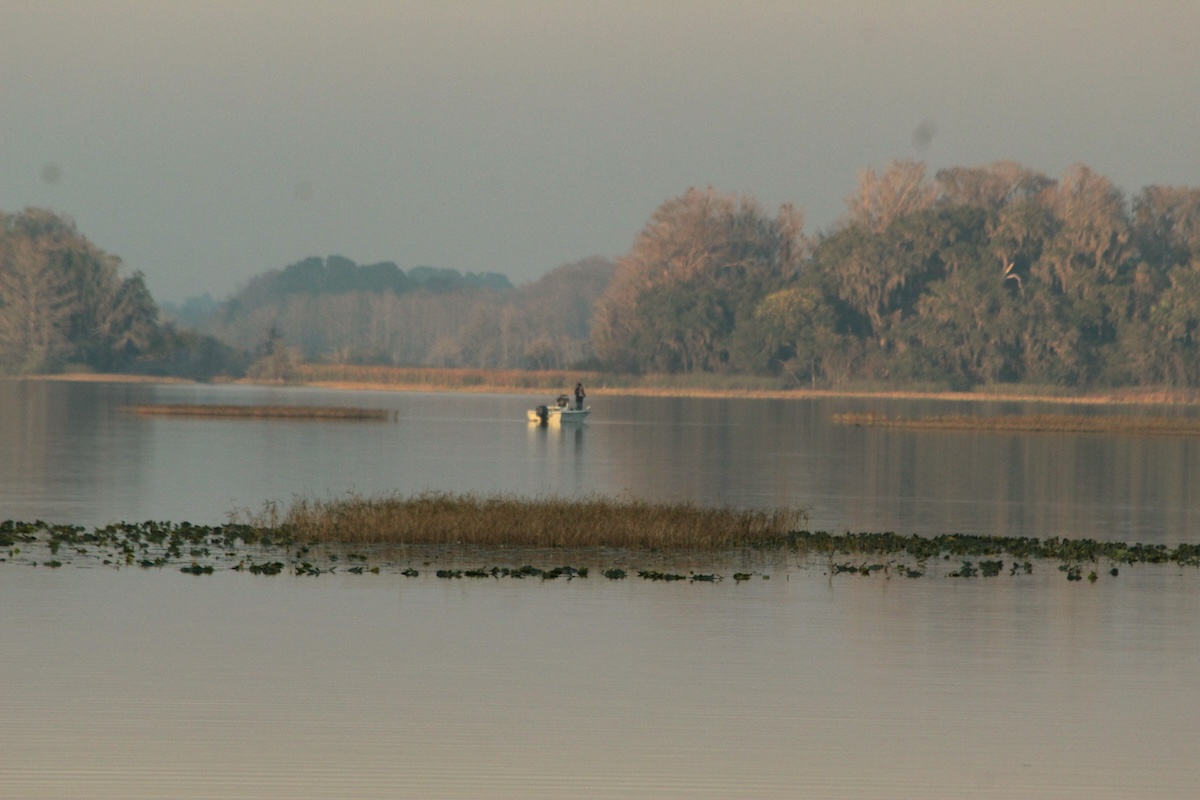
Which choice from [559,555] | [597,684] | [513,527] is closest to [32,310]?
[513,527]

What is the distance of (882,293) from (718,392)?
1613 centimetres

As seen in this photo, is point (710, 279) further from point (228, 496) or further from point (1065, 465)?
point (228, 496)

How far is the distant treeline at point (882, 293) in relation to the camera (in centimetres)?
14200

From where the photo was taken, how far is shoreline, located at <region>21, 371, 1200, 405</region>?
5487 inches

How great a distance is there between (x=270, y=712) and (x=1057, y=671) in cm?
821

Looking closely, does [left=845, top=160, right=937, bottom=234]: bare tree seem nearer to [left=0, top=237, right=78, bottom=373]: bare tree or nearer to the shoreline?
the shoreline

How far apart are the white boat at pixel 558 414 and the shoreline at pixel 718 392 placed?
58840mm

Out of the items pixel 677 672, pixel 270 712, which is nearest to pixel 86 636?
pixel 270 712

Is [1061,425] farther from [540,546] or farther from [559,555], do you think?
[559,555]

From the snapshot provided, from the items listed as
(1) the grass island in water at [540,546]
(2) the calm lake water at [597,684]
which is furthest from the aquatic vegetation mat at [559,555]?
(2) the calm lake water at [597,684]

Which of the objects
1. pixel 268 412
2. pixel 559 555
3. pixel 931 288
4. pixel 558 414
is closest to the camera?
pixel 559 555

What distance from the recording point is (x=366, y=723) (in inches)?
616

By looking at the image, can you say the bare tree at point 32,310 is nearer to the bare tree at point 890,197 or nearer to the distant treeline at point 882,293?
the distant treeline at point 882,293

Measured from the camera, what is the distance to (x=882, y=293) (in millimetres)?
151125
